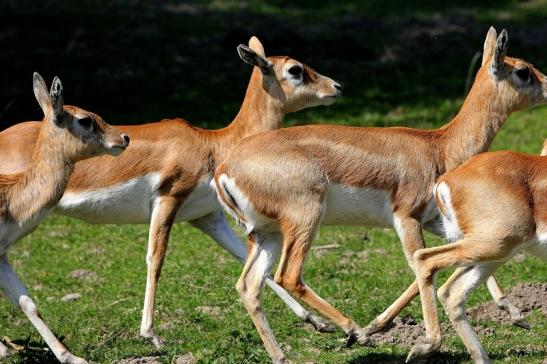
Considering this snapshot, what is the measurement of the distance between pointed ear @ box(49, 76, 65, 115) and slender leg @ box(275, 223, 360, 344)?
1613mm

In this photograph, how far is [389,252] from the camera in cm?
983

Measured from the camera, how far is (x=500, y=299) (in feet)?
24.9

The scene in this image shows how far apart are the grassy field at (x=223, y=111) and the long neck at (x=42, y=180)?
84 cm

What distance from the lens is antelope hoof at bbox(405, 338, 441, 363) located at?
636 cm

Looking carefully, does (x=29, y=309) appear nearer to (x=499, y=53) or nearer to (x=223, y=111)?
(x=499, y=53)

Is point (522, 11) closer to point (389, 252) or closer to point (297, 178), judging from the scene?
point (389, 252)

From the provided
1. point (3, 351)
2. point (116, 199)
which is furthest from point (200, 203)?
point (3, 351)

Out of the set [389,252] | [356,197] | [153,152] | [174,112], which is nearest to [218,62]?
[174,112]

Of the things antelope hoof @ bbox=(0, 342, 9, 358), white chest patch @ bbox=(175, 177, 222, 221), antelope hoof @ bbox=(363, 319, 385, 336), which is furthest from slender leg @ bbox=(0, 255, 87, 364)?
antelope hoof @ bbox=(363, 319, 385, 336)

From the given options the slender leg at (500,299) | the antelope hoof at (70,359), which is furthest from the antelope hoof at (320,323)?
the antelope hoof at (70,359)

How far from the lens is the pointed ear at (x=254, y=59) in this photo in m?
8.23

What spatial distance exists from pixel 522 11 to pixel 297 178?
14265mm

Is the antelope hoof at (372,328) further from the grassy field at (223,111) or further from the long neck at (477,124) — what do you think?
the long neck at (477,124)

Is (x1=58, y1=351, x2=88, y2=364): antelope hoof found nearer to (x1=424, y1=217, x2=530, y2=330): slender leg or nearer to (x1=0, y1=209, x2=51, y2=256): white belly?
(x1=0, y1=209, x2=51, y2=256): white belly
